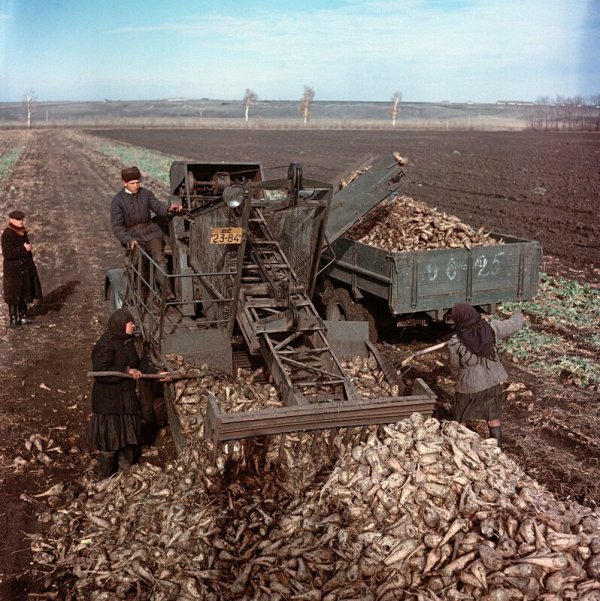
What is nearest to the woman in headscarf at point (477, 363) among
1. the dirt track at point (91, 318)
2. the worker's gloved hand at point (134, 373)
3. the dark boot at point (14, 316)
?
the dirt track at point (91, 318)

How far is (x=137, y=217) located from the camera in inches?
396

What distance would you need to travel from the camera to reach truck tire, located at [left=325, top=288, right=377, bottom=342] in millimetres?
10586

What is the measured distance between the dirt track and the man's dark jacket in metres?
2.03

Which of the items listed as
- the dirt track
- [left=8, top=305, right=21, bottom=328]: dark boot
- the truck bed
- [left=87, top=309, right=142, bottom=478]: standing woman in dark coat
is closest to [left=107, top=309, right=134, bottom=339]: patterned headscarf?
[left=87, top=309, right=142, bottom=478]: standing woman in dark coat

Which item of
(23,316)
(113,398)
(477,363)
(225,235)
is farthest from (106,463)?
(23,316)

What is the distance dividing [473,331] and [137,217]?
538 cm

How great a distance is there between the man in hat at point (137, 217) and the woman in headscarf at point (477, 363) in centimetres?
477

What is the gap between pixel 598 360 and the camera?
1002 centimetres

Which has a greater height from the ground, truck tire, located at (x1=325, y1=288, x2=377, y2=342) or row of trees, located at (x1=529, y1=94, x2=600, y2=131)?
row of trees, located at (x1=529, y1=94, x2=600, y2=131)

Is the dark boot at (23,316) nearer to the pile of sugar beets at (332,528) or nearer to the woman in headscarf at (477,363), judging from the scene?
the pile of sugar beets at (332,528)

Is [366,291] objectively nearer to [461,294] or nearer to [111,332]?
[461,294]

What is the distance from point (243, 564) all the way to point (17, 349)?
6.95 meters

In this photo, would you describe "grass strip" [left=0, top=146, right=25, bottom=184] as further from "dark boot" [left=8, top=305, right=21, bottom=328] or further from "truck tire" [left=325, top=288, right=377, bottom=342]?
"truck tire" [left=325, top=288, right=377, bottom=342]

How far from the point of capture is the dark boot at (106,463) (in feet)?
22.3
